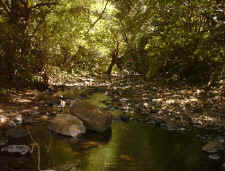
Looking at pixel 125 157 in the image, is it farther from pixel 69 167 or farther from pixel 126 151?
pixel 69 167

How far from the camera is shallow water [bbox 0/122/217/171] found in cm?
588

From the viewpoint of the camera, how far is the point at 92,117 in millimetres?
8625

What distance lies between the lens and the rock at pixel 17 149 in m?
6.23

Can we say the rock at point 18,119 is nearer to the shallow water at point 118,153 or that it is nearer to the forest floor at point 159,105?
the forest floor at point 159,105

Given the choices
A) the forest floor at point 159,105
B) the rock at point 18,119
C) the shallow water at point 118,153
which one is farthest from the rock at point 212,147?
the rock at point 18,119

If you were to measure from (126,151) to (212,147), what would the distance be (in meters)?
2.25

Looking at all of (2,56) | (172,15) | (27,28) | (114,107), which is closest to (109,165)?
(172,15)

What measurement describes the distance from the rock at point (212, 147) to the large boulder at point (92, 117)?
9.65ft

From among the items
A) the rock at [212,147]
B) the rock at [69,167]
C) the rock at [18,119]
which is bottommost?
the rock at [69,167]

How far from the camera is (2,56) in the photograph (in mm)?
12172

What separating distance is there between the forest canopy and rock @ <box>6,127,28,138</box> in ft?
12.8

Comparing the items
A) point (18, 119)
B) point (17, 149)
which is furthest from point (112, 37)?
point (17, 149)

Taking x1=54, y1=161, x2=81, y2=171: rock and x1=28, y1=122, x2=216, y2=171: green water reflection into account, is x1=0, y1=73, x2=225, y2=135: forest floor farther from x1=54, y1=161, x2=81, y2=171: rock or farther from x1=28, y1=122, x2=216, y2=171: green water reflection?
x1=54, y1=161, x2=81, y2=171: rock

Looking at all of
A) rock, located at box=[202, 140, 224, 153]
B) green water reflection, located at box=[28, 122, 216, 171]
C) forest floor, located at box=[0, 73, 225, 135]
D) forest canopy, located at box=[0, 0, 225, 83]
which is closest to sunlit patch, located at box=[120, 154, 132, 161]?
green water reflection, located at box=[28, 122, 216, 171]
